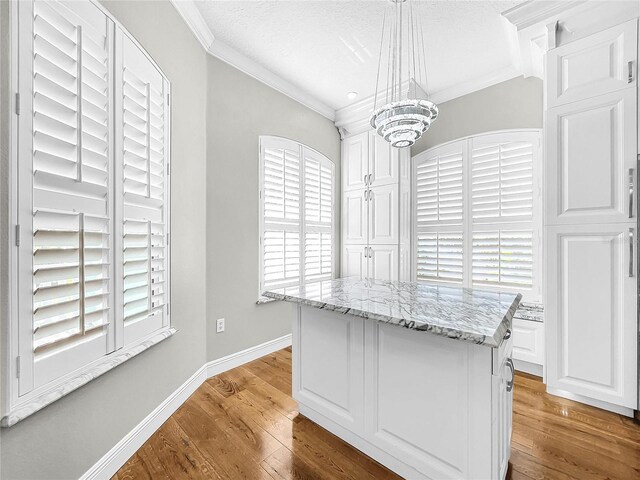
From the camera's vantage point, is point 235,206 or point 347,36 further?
point 235,206

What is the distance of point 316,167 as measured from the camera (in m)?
3.61

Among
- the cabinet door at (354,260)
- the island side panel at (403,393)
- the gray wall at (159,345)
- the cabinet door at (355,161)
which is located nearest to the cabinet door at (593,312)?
the island side panel at (403,393)

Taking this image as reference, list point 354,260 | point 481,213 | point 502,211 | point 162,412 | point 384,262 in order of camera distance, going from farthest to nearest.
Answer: point 354,260 < point 384,262 < point 481,213 < point 502,211 < point 162,412

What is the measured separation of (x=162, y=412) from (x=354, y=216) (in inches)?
113

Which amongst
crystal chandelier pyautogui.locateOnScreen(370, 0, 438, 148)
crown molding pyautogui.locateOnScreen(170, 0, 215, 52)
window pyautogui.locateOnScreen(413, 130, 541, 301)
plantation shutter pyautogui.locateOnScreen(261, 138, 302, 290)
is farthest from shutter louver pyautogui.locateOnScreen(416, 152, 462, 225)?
crown molding pyautogui.locateOnScreen(170, 0, 215, 52)

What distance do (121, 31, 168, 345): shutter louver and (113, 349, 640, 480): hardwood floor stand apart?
2.28 ft

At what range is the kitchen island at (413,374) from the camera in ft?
3.83

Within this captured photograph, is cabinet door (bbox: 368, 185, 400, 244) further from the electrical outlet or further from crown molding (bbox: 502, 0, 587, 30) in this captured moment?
the electrical outlet

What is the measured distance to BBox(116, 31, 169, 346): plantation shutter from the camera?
1.60 m

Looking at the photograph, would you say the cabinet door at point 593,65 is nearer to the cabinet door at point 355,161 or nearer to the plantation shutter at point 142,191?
the cabinet door at point 355,161

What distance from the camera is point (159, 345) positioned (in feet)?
6.22

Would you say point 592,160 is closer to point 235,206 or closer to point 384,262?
point 384,262

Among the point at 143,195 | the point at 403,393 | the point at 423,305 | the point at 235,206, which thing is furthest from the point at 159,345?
the point at 423,305

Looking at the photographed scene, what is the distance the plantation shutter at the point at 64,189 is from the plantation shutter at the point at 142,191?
0.11m
